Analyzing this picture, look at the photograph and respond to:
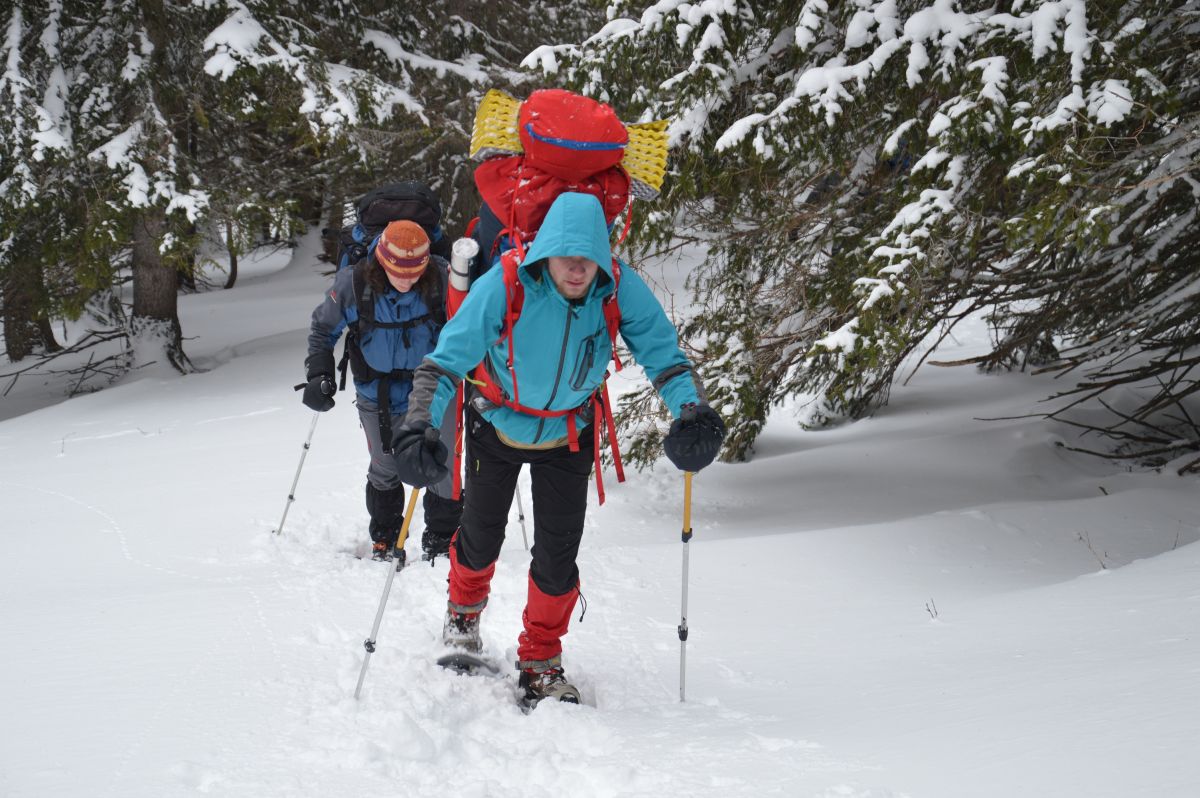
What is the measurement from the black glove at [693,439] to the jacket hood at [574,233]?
641 millimetres

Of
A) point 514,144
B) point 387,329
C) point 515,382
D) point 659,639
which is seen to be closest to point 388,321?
point 387,329

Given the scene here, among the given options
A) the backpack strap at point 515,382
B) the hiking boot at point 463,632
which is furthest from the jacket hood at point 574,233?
the hiking boot at point 463,632

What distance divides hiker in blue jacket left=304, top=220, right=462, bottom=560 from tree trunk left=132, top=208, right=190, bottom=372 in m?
8.06

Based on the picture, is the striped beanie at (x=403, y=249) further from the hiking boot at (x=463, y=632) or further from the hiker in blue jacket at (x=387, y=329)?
the hiking boot at (x=463, y=632)

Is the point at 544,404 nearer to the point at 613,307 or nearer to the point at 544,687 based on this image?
the point at 613,307

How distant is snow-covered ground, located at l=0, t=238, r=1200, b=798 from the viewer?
104 inches

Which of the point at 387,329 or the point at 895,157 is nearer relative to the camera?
the point at 387,329

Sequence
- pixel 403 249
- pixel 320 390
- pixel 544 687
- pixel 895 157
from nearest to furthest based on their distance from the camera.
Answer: pixel 544 687, pixel 403 249, pixel 320 390, pixel 895 157

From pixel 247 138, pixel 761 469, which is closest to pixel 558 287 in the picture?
pixel 761 469

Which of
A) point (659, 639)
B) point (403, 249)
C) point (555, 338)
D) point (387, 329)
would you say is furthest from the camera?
point (387, 329)

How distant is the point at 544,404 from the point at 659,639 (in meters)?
1.48

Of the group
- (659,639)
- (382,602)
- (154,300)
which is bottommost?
(154,300)

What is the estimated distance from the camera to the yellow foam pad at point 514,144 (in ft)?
12.2

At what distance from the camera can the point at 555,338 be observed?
10.5 feet
